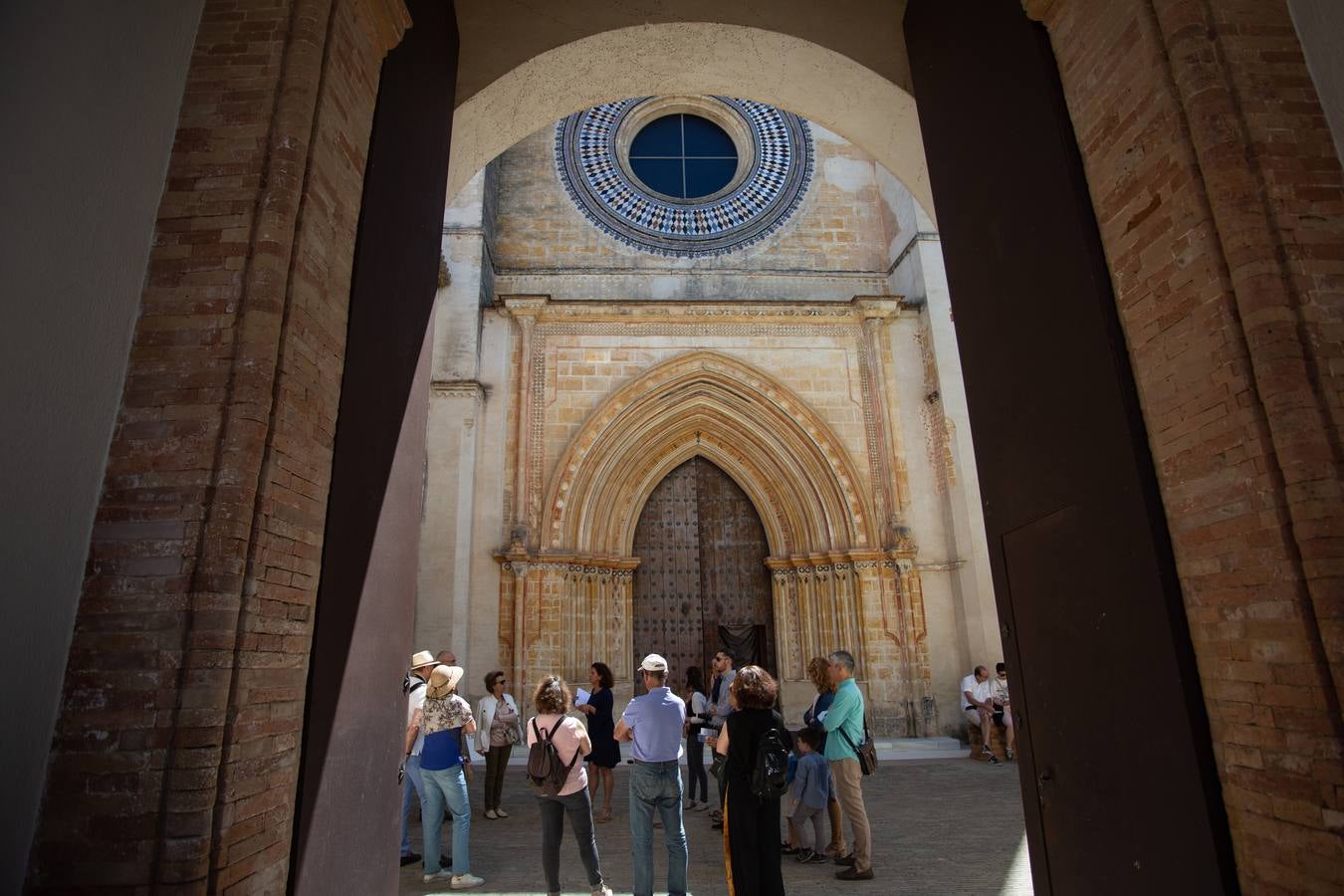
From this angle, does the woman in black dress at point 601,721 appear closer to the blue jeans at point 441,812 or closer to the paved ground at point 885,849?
the paved ground at point 885,849

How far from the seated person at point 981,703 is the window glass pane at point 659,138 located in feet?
30.8

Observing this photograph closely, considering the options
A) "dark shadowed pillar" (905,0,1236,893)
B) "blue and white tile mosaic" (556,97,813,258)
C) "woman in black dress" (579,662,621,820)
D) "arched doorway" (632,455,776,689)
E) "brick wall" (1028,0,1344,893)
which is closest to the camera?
"brick wall" (1028,0,1344,893)

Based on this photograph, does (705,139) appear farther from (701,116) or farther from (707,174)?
(707,174)

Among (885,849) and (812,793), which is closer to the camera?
(812,793)

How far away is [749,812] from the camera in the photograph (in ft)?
11.8

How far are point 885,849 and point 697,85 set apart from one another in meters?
5.56

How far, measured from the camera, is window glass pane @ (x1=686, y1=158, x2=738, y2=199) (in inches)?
527

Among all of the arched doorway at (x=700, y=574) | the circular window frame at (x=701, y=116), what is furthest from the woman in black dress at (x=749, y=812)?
the circular window frame at (x=701, y=116)

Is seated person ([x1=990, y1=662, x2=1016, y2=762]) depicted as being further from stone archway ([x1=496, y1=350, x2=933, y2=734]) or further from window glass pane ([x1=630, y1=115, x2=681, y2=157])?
window glass pane ([x1=630, y1=115, x2=681, y2=157])

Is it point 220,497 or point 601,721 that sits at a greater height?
point 220,497

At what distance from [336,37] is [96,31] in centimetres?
97

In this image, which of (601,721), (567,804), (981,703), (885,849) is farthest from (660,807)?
(981,703)

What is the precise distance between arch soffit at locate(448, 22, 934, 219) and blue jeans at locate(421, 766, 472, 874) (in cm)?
392

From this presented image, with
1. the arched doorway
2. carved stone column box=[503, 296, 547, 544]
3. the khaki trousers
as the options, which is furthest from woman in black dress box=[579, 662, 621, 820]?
the arched doorway
